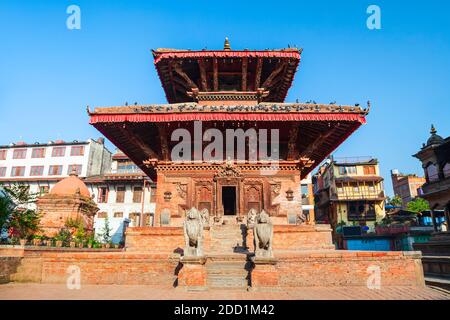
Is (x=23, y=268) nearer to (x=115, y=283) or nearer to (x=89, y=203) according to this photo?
(x=115, y=283)

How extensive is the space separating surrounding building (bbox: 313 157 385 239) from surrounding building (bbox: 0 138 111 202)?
40437 millimetres

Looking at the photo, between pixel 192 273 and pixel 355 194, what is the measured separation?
151ft

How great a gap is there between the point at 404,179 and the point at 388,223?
33385mm

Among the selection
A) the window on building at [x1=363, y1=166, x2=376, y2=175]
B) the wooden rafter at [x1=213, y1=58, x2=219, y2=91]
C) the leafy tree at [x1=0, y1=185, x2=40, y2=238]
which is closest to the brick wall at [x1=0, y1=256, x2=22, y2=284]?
the leafy tree at [x1=0, y1=185, x2=40, y2=238]

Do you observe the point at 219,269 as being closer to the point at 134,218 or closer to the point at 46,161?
the point at 134,218

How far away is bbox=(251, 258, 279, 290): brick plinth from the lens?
887cm

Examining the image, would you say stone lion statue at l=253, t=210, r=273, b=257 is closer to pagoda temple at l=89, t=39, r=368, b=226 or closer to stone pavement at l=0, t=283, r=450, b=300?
stone pavement at l=0, t=283, r=450, b=300

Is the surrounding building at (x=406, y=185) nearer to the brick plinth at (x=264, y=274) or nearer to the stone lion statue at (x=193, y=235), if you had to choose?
the brick plinth at (x=264, y=274)

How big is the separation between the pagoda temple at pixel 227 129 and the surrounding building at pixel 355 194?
34404 millimetres

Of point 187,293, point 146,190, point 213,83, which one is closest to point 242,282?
point 187,293

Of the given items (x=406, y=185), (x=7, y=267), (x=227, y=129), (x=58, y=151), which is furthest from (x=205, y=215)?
(x=406, y=185)

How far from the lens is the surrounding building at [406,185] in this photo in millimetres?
67688

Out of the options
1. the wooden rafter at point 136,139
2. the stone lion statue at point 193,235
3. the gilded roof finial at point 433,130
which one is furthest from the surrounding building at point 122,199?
the stone lion statue at point 193,235

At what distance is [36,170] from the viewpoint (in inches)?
1906
